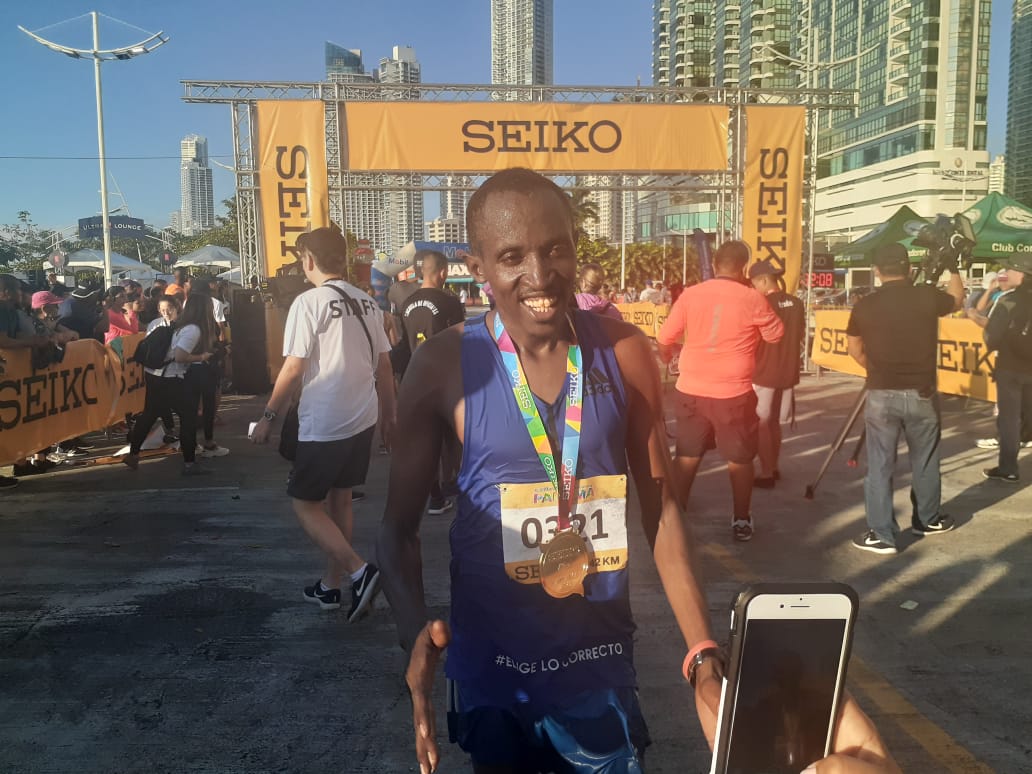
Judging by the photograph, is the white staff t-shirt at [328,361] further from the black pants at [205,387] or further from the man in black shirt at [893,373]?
the black pants at [205,387]

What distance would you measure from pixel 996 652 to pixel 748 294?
2628 millimetres

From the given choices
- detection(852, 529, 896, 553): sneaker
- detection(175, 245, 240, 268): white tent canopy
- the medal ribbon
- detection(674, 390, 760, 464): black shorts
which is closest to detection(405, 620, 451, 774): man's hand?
the medal ribbon

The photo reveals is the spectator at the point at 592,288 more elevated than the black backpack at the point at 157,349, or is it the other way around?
the spectator at the point at 592,288

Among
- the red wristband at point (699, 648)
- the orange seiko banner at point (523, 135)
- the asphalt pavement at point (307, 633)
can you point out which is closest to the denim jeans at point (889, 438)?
the asphalt pavement at point (307, 633)

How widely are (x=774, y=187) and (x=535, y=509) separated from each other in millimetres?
13760

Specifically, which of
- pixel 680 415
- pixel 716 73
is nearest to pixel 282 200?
pixel 680 415

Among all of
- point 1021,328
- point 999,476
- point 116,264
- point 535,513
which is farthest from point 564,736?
point 116,264

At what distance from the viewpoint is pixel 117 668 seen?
13.0ft

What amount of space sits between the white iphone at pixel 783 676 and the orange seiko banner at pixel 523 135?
1274 cm

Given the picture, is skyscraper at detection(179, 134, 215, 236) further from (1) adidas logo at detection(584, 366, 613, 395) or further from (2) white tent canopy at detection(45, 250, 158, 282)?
(1) adidas logo at detection(584, 366, 613, 395)

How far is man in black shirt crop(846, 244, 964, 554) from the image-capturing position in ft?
17.6

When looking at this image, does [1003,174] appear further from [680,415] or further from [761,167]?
[680,415]

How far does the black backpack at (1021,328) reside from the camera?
696 centimetres

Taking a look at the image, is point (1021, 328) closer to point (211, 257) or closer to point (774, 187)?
point (774, 187)
